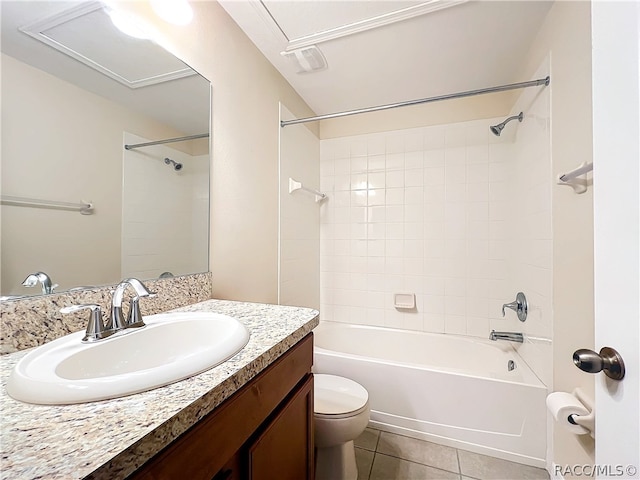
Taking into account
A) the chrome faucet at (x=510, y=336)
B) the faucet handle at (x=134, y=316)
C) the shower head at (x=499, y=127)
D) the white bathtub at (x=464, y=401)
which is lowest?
the white bathtub at (x=464, y=401)

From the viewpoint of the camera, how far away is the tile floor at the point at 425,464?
1.32 metres

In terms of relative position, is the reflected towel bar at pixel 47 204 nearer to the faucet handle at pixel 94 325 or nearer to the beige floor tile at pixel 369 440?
the faucet handle at pixel 94 325

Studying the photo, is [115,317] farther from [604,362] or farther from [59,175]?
[604,362]

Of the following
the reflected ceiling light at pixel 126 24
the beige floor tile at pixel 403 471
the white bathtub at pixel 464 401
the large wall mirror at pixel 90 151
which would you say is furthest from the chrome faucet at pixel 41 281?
the beige floor tile at pixel 403 471

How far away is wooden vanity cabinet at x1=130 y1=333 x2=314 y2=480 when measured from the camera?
1.39 ft

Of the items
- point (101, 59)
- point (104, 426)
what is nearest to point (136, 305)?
point (104, 426)

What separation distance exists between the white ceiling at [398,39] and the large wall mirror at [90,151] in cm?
62

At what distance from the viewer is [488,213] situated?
2051mm

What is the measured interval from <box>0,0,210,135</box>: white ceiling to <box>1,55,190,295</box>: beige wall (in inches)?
1.8

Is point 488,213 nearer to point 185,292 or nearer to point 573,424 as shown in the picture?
point 573,424

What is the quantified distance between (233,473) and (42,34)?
1201 mm

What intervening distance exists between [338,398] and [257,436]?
0.84 metres

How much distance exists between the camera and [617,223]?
1.47 ft

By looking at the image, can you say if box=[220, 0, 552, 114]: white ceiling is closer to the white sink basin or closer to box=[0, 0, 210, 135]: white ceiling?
box=[0, 0, 210, 135]: white ceiling
